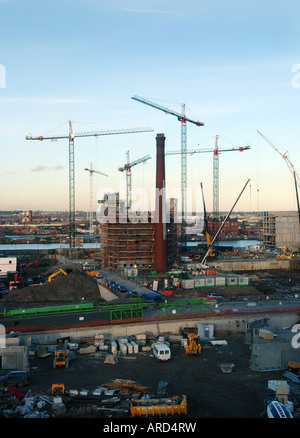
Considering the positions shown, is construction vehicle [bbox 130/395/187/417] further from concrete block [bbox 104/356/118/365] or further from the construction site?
concrete block [bbox 104/356/118/365]

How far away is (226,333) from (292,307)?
9.71ft

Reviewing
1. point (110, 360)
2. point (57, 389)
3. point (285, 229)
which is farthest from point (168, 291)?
point (285, 229)

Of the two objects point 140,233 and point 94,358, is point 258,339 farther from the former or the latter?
point 140,233

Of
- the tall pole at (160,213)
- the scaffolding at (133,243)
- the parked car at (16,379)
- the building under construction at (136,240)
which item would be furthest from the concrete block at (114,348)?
the scaffolding at (133,243)

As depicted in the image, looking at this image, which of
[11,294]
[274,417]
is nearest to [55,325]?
[274,417]

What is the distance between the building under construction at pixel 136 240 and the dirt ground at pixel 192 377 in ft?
44.3

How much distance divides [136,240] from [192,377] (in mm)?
17310

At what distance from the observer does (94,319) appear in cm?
1304

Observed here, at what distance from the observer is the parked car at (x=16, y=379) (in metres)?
8.74

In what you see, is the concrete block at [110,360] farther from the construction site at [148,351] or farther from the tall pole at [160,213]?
the tall pole at [160,213]

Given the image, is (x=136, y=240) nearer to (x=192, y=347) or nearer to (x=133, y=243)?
(x=133, y=243)

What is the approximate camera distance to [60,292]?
67.6 feet

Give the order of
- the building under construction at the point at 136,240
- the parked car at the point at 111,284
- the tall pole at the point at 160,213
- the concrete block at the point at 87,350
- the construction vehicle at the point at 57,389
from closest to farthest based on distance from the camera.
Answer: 1. the construction vehicle at the point at 57,389
2. the concrete block at the point at 87,350
3. the parked car at the point at 111,284
4. the tall pole at the point at 160,213
5. the building under construction at the point at 136,240
